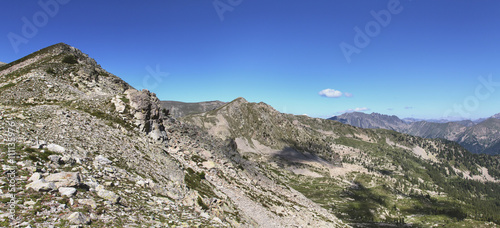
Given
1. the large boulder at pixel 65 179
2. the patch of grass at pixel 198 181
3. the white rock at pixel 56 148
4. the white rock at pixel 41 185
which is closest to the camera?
the white rock at pixel 41 185

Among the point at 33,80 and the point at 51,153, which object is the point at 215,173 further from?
the point at 33,80

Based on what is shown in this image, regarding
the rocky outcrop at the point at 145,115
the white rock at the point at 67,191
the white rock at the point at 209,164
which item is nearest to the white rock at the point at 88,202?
the white rock at the point at 67,191

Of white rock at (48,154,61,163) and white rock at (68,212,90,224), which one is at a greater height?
white rock at (48,154,61,163)

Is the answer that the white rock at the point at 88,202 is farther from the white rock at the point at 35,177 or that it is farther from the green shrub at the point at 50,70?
the green shrub at the point at 50,70

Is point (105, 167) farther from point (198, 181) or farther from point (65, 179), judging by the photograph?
point (198, 181)

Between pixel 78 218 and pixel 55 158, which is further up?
pixel 55 158

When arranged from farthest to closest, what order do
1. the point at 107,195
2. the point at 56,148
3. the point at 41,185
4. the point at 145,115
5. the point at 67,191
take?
the point at 145,115
the point at 56,148
the point at 107,195
the point at 67,191
the point at 41,185

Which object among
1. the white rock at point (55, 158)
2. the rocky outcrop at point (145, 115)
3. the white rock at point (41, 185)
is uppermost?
the rocky outcrop at point (145, 115)

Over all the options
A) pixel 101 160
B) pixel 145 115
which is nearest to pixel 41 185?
pixel 101 160

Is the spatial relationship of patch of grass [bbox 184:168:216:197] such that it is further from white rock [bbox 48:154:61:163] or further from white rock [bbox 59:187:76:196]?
white rock [bbox 59:187:76:196]

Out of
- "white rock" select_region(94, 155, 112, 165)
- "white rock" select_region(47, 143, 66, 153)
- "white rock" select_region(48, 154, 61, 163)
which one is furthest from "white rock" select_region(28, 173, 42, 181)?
"white rock" select_region(94, 155, 112, 165)

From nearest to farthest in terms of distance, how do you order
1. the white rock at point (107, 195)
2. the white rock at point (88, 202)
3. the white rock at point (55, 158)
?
the white rock at point (88, 202), the white rock at point (107, 195), the white rock at point (55, 158)

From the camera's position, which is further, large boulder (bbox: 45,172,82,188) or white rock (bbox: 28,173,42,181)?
large boulder (bbox: 45,172,82,188)

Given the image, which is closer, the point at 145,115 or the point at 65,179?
the point at 65,179
